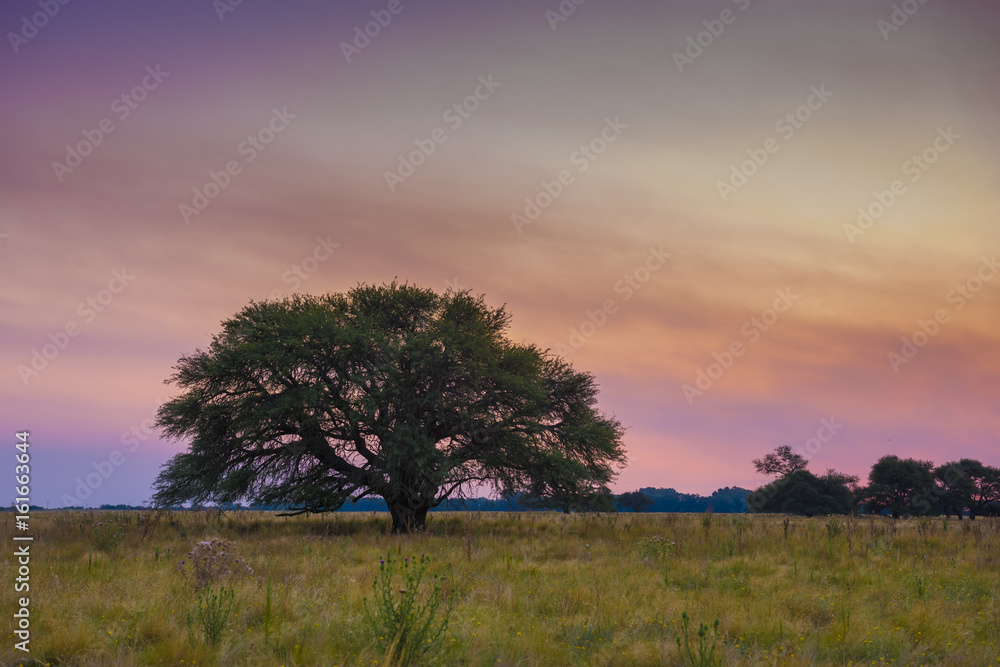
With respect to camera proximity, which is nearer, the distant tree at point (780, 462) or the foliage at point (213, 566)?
the foliage at point (213, 566)

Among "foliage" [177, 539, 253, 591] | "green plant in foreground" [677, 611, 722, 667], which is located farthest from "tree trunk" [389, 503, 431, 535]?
"green plant in foreground" [677, 611, 722, 667]

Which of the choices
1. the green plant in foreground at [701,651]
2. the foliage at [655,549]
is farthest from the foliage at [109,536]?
the green plant in foreground at [701,651]

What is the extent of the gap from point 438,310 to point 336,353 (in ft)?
15.9

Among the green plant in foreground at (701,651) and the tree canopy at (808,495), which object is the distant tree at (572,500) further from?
the tree canopy at (808,495)

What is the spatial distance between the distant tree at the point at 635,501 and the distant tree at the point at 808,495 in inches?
1015

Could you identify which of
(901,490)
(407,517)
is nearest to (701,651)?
(407,517)

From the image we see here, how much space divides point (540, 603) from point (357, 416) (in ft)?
45.8

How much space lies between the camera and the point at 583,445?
998 inches

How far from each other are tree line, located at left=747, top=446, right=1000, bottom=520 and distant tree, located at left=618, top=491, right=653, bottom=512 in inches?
914

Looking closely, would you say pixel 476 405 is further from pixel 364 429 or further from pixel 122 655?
pixel 122 655

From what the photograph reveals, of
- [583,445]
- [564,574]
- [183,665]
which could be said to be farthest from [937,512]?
[183,665]

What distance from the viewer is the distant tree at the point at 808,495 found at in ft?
243

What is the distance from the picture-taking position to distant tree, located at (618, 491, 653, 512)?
103 meters

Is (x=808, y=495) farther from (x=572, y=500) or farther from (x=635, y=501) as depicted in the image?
(x=572, y=500)
